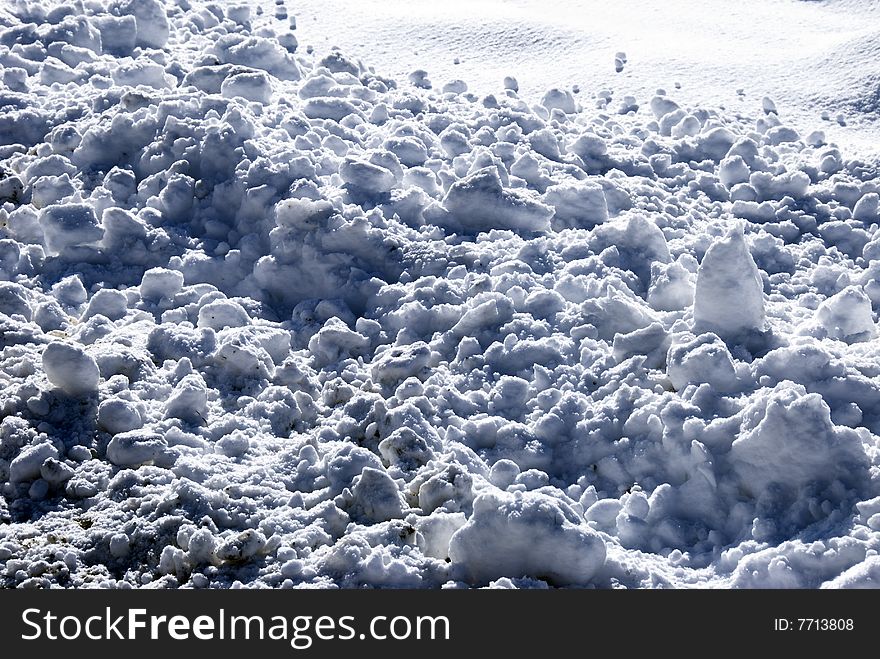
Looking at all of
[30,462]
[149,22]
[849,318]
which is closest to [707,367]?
[849,318]

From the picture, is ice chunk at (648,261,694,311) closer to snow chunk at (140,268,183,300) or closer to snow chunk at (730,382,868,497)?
snow chunk at (730,382,868,497)

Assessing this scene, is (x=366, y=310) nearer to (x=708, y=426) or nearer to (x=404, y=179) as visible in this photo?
(x=404, y=179)

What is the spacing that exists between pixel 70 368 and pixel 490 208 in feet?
6.05

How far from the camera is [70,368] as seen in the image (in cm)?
304

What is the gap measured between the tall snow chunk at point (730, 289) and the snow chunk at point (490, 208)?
1.05m

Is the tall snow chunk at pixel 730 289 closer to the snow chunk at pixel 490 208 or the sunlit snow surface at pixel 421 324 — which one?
the sunlit snow surface at pixel 421 324

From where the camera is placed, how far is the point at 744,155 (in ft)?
16.3

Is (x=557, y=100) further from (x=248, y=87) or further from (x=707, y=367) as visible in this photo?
(x=707, y=367)

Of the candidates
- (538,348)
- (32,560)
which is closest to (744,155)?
(538,348)

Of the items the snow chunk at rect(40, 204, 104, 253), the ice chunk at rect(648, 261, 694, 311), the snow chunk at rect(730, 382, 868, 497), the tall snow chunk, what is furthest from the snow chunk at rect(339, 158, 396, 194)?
the snow chunk at rect(730, 382, 868, 497)

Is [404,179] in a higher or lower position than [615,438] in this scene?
higher

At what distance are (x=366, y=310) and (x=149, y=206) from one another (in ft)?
3.88

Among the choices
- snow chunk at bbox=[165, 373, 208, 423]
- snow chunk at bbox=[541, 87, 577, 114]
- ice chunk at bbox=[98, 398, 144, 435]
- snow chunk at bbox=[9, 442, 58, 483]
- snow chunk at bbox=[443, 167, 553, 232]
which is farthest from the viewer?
snow chunk at bbox=[541, 87, 577, 114]

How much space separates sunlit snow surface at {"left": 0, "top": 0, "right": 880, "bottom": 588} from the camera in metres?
2.62
